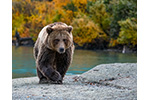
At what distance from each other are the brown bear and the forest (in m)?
21.7

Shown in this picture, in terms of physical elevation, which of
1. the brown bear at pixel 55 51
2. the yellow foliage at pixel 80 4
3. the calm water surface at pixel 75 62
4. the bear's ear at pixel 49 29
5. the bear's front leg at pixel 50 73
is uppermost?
the yellow foliage at pixel 80 4

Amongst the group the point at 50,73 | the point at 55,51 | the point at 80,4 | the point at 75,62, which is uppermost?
the point at 80,4

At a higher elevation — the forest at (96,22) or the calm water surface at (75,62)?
the forest at (96,22)

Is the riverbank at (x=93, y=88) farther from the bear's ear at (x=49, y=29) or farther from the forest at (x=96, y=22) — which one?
the forest at (x=96, y=22)

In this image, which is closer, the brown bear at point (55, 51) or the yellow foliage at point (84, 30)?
the brown bear at point (55, 51)

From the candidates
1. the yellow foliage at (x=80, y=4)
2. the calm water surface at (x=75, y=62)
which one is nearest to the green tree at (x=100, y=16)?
the yellow foliage at (x=80, y=4)

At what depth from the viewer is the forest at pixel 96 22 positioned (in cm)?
2895

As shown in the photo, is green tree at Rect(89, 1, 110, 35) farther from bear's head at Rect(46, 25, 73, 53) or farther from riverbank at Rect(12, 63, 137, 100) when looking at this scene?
bear's head at Rect(46, 25, 73, 53)

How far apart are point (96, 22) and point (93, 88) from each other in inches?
1131

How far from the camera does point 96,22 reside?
114 feet

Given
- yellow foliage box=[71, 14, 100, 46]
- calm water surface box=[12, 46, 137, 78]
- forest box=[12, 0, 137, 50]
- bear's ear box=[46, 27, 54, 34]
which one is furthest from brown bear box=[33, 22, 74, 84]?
yellow foliage box=[71, 14, 100, 46]

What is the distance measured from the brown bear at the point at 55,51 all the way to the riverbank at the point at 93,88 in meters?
0.36

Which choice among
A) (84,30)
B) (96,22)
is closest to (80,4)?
(96,22)

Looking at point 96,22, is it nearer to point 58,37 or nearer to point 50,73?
point 50,73
